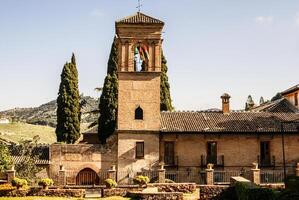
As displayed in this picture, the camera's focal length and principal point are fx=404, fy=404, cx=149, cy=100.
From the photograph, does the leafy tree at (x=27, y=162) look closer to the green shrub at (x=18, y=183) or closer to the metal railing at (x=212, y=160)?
the green shrub at (x=18, y=183)

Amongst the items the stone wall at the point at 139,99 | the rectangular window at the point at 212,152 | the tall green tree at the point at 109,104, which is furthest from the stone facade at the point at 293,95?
the tall green tree at the point at 109,104

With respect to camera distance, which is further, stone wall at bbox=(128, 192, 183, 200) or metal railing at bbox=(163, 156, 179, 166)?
metal railing at bbox=(163, 156, 179, 166)

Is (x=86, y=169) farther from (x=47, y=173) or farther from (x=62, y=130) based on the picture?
(x=62, y=130)

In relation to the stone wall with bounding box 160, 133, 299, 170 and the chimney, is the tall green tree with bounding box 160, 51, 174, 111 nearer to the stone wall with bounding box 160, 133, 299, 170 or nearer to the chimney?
the chimney

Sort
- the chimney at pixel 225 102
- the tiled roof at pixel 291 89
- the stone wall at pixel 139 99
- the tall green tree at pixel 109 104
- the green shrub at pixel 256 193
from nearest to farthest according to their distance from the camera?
the green shrub at pixel 256 193, the stone wall at pixel 139 99, the chimney at pixel 225 102, the tall green tree at pixel 109 104, the tiled roof at pixel 291 89

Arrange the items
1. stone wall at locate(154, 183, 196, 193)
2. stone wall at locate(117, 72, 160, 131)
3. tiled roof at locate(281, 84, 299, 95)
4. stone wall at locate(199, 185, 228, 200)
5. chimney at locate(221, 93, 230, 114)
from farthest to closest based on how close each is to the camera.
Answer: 1. tiled roof at locate(281, 84, 299, 95)
2. chimney at locate(221, 93, 230, 114)
3. stone wall at locate(117, 72, 160, 131)
4. stone wall at locate(154, 183, 196, 193)
5. stone wall at locate(199, 185, 228, 200)

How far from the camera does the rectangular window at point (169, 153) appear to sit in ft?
99.6

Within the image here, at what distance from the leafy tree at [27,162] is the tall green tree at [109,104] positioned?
7.63m

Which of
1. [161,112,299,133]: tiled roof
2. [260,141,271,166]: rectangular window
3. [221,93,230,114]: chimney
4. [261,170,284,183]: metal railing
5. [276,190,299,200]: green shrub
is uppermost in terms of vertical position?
[221,93,230,114]: chimney

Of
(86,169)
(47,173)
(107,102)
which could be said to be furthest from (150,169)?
(107,102)

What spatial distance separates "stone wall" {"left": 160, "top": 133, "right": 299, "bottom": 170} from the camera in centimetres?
3041

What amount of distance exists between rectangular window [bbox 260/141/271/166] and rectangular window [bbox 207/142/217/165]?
359cm

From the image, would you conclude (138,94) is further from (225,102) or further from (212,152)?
(225,102)

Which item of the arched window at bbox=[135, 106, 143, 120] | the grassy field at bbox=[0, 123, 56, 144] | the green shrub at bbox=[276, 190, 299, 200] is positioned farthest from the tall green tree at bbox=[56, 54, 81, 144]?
the green shrub at bbox=[276, 190, 299, 200]
